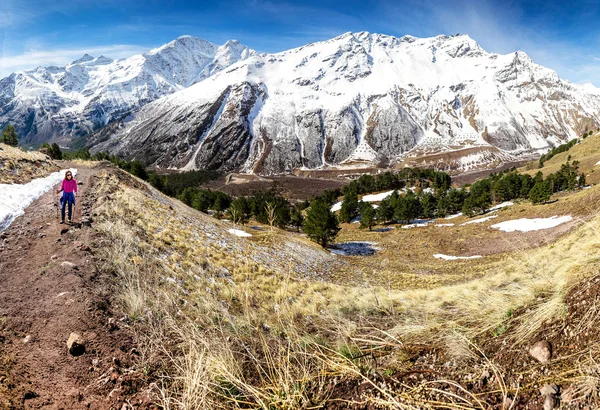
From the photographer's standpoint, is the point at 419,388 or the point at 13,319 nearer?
the point at 419,388

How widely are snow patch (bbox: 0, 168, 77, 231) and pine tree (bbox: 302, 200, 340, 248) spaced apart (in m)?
29.1

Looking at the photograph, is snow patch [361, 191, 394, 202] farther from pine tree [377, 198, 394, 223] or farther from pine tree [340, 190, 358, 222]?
pine tree [377, 198, 394, 223]

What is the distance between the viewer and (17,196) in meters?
15.5

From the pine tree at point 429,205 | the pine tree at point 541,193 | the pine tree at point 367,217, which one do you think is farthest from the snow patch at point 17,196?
the pine tree at point 429,205

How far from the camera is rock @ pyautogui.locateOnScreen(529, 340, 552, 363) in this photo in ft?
8.74

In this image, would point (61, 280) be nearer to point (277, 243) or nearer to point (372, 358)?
point (372, 358)

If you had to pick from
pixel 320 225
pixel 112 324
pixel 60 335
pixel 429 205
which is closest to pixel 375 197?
pixel 429 205

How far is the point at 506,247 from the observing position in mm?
35531

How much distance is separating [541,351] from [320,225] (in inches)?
1506

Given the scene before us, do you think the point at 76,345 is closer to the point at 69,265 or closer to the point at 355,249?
the point at 69,265

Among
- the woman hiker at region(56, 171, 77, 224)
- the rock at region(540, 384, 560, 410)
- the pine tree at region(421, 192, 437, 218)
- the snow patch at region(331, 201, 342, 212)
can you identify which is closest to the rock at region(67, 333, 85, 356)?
the rock at region(540, 384, 560, 410)

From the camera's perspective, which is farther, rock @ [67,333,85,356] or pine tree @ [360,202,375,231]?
pine tree @ [360,202,375,231]

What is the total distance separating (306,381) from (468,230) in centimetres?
5600

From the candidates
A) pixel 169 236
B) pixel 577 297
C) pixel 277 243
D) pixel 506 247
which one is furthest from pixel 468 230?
pixel 577 297
